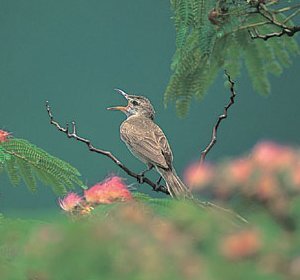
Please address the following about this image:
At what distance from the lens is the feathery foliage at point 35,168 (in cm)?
181

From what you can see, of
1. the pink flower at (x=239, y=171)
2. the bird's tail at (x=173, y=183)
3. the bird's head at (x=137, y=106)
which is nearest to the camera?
the pink flower at (x=239, y=171)

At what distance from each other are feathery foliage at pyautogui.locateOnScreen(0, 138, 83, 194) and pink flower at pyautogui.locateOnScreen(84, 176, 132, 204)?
88 centimetres

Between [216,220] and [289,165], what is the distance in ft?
0.26

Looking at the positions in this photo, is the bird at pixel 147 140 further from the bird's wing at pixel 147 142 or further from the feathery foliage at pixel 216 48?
the feathery foliage at pixel 216 48

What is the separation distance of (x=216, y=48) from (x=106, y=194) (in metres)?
1.08

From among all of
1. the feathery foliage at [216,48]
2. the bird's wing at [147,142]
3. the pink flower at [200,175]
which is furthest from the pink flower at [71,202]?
the bird's wing at [147,142]

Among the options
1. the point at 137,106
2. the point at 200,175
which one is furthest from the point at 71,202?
the point at 137,106

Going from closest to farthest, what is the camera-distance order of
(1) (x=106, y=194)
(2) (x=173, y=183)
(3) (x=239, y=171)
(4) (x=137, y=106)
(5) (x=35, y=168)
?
(3) (x=239, y=171), (1) (x=106, y=194), (2) (x=173, y=183), (5) (x=35, y=168), (4) (x=137, y=106)

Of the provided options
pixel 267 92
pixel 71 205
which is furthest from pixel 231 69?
pixel 71 205

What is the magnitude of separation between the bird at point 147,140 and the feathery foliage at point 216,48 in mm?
130

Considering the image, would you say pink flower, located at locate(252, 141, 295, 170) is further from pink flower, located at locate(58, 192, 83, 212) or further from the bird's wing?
the bird's wing

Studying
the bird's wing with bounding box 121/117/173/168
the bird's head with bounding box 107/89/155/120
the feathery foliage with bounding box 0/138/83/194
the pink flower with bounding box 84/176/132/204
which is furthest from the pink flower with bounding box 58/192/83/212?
the bird's head with bounding box 107/89/155/120

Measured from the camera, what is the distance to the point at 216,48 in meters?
1.91

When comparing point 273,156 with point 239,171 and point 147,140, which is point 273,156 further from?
point 147,140
